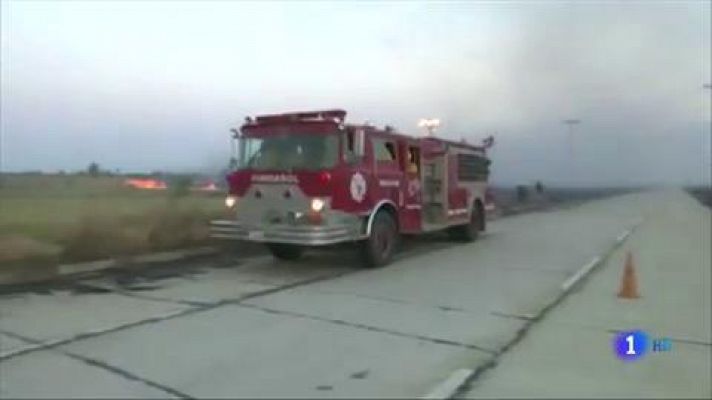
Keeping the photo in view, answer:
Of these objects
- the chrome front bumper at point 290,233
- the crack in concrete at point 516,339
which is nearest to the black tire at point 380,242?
the chrome front bumper at point 290,233

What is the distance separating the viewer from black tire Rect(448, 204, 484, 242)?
2042 centimetres

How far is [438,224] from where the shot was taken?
18.1 m

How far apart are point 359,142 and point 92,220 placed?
540 centimetres

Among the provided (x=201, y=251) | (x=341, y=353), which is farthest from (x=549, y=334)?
(x=201, y=251)

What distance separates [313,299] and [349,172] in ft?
11.1

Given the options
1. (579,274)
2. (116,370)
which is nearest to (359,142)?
(579,274)

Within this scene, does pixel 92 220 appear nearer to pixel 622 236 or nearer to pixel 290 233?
pixel 290 233

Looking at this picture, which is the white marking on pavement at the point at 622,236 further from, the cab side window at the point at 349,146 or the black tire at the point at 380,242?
the cab side window at the point at 349,146

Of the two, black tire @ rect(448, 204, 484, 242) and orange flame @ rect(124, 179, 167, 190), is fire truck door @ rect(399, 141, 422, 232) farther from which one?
orange flame @ rect(124, 179, 167, 190)

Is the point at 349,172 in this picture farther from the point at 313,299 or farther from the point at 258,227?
the point at 313,299

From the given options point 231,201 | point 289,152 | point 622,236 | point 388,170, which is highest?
point 289,152

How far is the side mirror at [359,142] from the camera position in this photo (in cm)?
1337

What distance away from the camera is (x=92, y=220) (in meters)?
14.4

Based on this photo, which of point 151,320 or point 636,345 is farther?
point 151,320
